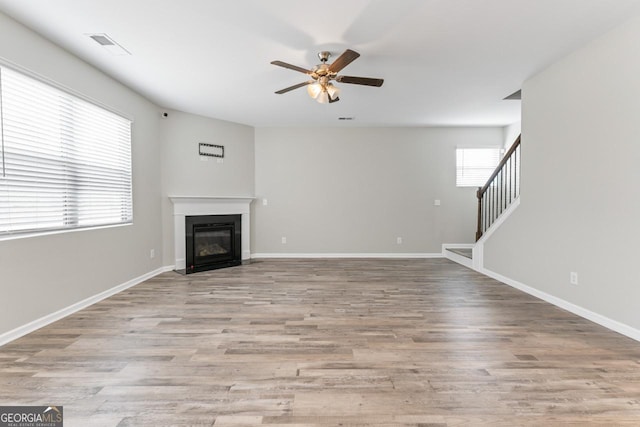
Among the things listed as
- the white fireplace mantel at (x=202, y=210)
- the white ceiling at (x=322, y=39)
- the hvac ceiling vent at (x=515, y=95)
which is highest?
the hvac ceiling vent at (x=515, y=95)

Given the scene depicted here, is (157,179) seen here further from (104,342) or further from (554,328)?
(554,328)

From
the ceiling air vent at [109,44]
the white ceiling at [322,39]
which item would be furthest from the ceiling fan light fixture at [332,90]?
the ceiling air vent at [109,44]

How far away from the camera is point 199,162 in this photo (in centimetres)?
545

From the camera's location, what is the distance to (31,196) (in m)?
2.72

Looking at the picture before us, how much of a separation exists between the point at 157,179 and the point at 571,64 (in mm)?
5559

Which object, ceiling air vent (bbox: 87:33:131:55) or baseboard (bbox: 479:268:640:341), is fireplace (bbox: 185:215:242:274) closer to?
ceiling air vent (bbox: 87:33:131:55)

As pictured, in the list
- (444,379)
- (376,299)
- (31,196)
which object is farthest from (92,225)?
(444,379)

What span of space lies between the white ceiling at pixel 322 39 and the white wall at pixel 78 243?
19 centimetres

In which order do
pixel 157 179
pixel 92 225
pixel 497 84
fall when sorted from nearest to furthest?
pixel 92 225
pixel 497 84
pixel 157 179

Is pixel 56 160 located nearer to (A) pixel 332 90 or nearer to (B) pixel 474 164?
(A) pixel 332 90

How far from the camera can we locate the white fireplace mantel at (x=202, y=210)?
5.11 meters

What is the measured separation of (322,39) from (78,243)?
3242mm

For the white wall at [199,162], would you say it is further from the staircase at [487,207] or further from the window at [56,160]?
the staircase at [487,207]

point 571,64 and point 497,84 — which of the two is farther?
point 497,84
